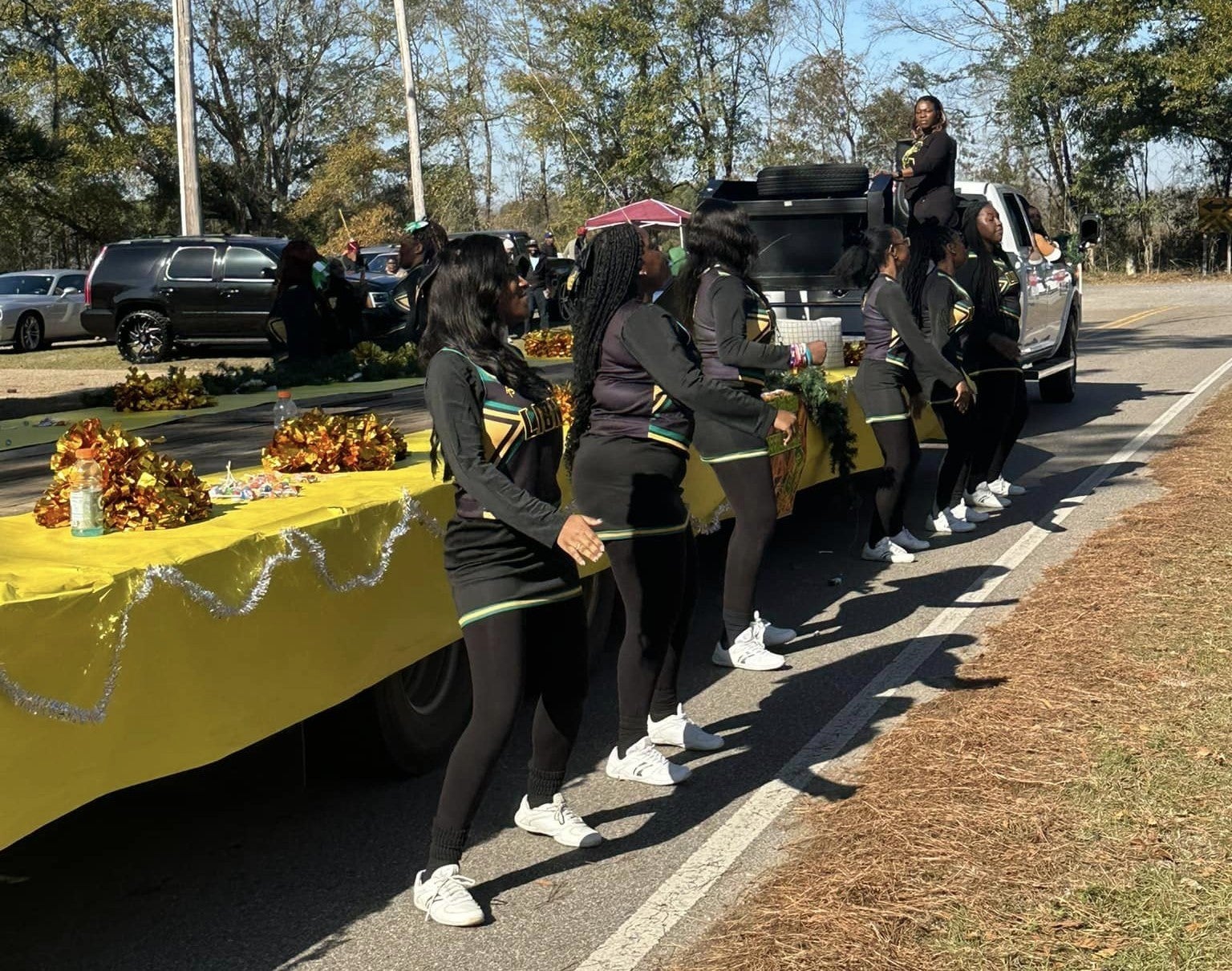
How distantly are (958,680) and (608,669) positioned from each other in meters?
1.63

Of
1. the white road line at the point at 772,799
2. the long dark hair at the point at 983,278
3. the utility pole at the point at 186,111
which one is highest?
the utility pole at the point at 186,111

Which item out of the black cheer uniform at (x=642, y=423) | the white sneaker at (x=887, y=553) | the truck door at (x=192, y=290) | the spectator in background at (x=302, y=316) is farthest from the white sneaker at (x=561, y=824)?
the truck door at (x=192, y=290)

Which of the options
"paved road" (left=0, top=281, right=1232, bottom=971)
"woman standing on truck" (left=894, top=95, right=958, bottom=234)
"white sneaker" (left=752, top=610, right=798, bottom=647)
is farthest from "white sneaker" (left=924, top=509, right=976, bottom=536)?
"white sneaker" (left=752, top=610, right=798, bottom=647)

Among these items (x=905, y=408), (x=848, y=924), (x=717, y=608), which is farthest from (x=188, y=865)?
(x=905, y=408)

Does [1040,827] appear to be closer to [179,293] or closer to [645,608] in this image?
[645,608]

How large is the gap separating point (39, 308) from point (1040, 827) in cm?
2643

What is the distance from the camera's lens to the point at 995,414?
10086mm

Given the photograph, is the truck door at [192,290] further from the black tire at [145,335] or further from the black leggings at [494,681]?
the black leggings at [494,681]

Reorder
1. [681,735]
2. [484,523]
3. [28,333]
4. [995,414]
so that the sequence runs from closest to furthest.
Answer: [484,523]
[681,735]
[995,414]
[28,333]

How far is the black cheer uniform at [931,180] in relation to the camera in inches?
440

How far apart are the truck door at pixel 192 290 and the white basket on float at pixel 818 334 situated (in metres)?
15.5

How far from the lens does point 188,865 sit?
477cm

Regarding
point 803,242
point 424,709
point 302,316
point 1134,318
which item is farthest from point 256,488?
point 1134,318

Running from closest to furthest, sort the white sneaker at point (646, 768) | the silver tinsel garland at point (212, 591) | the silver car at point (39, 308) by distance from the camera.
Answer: the silver tinsel garland at point (212, 591) < the white sneaker at point (646, 768) < the silver car at point (39, 308)
